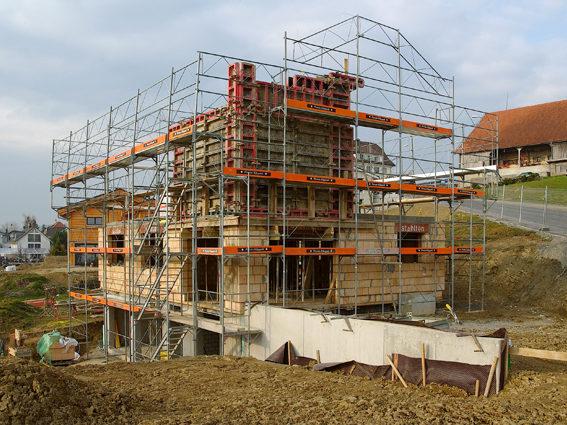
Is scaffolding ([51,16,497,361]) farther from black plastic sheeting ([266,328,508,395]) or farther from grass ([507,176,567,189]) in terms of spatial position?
grass ([507,176,567,189])

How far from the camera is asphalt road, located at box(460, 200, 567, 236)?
1059 inches

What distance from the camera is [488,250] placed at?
26234 millimetres

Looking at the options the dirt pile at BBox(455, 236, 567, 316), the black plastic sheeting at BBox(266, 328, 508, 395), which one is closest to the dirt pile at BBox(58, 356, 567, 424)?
the black plastic sheeting at BBox(266, 328, 508, 395)

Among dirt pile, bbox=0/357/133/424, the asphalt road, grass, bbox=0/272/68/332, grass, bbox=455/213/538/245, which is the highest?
the asphalt road

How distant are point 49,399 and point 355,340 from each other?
22.5 feet

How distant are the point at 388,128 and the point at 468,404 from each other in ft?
42.3

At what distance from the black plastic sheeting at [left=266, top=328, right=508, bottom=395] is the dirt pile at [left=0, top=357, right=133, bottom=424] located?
206 inches

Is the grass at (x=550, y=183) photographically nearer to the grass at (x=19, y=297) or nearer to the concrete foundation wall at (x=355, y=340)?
the concrete foundation wall at (x=355, y=340)

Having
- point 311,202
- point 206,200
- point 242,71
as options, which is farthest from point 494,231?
point 242,71

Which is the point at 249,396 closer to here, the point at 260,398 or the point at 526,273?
the point at 260,398

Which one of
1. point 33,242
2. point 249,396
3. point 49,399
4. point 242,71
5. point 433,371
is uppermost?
point 242,71

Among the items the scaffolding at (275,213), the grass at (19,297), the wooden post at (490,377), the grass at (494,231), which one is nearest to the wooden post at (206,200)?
the scaffolding at (275,213)

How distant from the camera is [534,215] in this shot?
30312 millimetres

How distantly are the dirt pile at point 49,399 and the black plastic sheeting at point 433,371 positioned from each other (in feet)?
17.2
